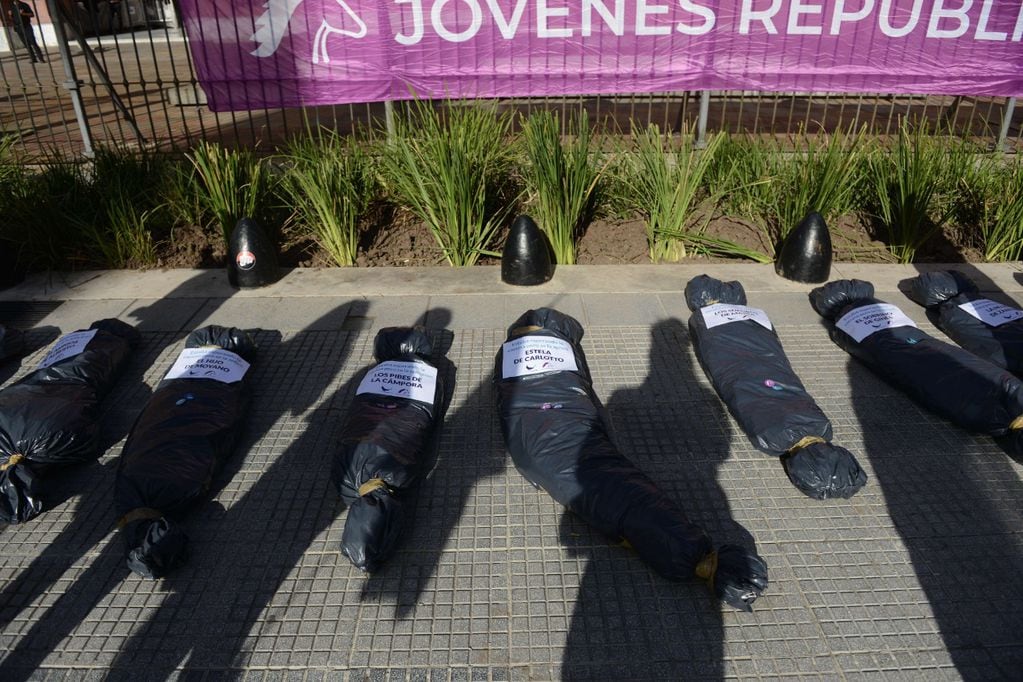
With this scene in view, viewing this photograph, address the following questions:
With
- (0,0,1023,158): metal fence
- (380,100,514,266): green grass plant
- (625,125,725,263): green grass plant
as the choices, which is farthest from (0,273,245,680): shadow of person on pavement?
(0,0,1023,158): metal fence

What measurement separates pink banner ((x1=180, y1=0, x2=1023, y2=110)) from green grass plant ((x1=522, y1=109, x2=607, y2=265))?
1.67 metres

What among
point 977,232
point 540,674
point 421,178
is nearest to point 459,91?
point 421,178

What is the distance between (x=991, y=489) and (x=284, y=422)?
343cm

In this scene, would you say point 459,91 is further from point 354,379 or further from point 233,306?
point 354,379

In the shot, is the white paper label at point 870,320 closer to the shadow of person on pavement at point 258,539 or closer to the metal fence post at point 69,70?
the shadow of person on pavement at point 258,539

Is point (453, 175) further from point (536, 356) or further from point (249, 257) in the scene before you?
point (536, 356)

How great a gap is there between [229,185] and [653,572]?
14.8 feet

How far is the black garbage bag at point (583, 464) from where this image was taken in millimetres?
2611

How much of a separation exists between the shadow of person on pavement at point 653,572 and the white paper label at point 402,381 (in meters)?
0.97

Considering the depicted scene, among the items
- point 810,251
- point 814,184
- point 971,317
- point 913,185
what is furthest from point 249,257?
point 913,185

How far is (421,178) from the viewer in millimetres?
5352

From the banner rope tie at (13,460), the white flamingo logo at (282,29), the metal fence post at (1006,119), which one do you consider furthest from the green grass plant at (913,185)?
the banner rope tie at (13,460)

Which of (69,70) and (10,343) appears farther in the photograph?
(69,70)

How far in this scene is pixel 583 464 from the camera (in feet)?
9.96
